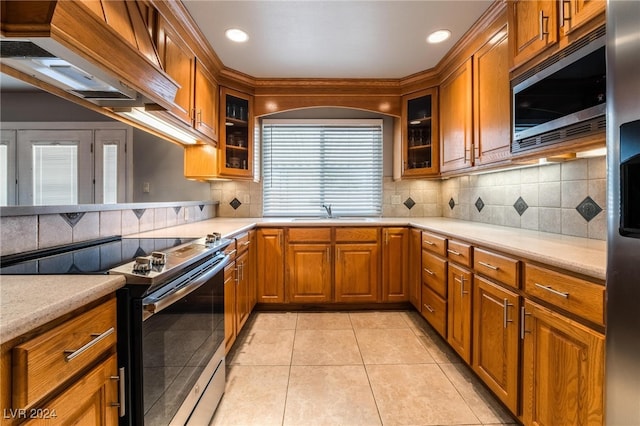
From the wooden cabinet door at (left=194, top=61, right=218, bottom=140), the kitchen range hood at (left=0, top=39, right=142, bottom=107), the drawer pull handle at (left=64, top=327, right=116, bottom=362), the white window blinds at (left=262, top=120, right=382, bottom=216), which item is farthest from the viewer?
the white window blinds at (left=262, top=120, right=382, bottom=216)

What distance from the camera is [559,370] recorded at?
115cm

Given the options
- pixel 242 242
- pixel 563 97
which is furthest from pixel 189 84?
pixel 563 97

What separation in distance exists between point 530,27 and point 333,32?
1.29 meters

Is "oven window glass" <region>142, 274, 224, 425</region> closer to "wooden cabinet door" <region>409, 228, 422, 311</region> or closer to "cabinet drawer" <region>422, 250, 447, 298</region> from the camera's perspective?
"cabinet drawer" <region>422, 250, 447, 298</region>

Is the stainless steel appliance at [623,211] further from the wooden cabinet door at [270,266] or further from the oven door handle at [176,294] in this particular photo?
the wooden cabinet door at [270,266]

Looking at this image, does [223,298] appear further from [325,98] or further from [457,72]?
[457,72]

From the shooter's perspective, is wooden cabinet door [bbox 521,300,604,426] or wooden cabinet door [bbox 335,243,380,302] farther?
wooden cabinet door [bbox 335,243,380,302]

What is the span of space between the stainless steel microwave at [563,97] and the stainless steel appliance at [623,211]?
1.36 ft

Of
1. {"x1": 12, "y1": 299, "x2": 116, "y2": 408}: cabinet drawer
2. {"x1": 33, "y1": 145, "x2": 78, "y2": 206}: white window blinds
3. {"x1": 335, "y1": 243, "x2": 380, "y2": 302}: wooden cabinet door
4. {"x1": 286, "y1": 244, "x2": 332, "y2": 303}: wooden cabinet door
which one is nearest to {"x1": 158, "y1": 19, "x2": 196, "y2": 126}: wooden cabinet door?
{"x1": 33, "y1": 145, "x2": 78, "y2": 206}: white window blinds

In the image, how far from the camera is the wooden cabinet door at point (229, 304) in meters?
1.92

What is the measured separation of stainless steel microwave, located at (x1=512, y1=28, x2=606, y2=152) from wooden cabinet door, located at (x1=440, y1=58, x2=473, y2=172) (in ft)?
2.19

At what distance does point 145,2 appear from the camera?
1.71 meters

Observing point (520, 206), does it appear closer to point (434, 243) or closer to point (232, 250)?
point (434, 243)

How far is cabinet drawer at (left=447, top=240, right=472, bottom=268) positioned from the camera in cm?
184
